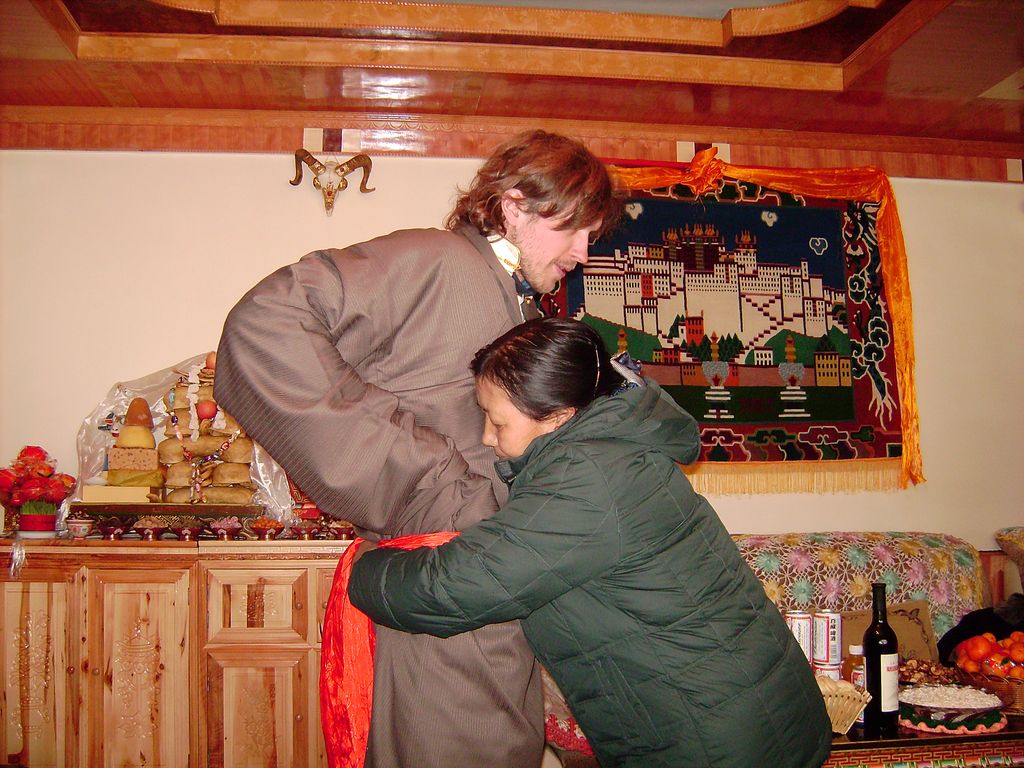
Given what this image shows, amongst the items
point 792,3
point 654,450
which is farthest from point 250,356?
point 792,3

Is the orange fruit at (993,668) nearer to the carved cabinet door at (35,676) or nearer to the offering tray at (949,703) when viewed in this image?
the offering tray at (949,703)

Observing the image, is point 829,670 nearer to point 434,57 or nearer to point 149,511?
point 149,511

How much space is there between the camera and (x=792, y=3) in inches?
124

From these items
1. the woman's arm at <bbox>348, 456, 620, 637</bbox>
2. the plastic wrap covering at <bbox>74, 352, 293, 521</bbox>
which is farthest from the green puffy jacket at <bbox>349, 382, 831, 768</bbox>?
the plastic wrap covering at <bbox>74, 352, 293, 521</bbox>

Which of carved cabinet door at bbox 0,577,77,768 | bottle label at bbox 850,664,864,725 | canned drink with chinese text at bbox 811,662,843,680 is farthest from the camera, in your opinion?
carved cabinet door at bbox 0,577,77,768

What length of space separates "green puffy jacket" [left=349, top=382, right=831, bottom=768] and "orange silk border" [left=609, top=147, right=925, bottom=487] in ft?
8.94

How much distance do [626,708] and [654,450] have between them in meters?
0.40

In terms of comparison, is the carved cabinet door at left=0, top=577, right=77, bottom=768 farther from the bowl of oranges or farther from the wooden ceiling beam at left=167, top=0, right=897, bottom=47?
the bowl of oranges

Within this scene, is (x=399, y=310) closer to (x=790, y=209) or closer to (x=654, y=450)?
(x=654, y=450)

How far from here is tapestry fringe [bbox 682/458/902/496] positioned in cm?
363

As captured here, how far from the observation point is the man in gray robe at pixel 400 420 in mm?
1124

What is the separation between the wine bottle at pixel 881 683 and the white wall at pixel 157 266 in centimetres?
126

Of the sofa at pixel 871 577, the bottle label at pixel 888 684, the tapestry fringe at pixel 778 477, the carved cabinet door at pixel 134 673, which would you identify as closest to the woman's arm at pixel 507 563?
the bottle label at pixel 888 684

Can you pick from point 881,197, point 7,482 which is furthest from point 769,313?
point 7,482
